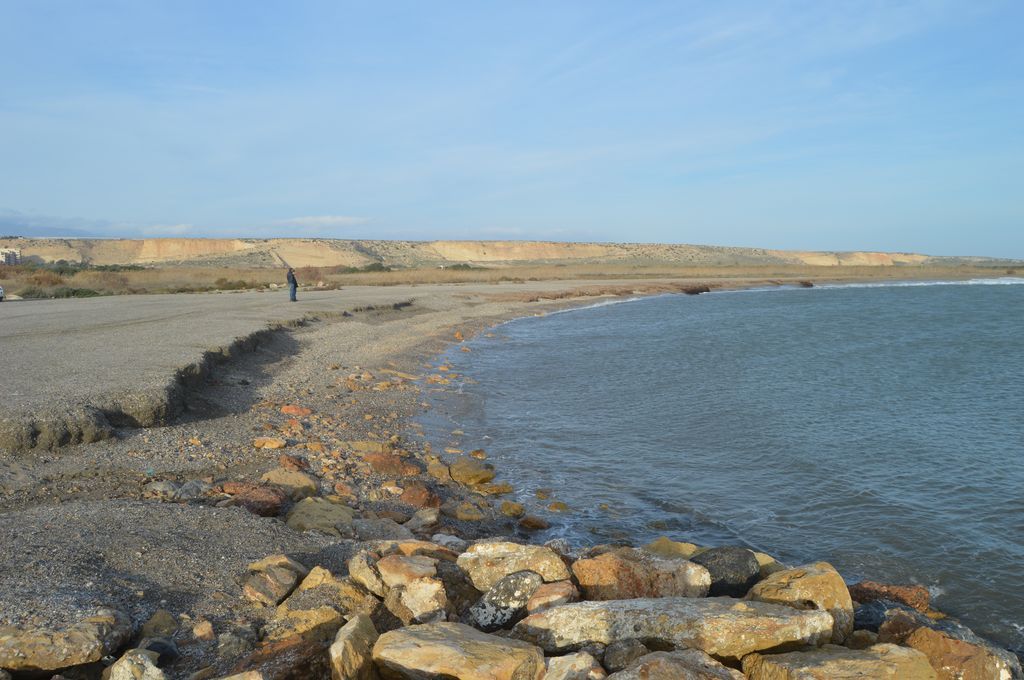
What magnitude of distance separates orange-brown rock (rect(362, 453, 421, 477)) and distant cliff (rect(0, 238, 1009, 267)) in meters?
96.5

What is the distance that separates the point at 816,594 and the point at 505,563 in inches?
76.6

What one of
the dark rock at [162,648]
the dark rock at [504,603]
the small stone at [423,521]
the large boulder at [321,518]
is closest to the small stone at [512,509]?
the small stone at [423,521]

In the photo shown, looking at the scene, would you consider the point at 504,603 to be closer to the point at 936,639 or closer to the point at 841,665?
the point at 841,665

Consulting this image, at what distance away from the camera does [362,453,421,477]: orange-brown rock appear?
28.1ft

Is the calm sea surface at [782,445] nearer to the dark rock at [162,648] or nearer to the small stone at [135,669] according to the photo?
the dark rock at [162,648]

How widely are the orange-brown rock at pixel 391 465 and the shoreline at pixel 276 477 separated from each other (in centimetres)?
1

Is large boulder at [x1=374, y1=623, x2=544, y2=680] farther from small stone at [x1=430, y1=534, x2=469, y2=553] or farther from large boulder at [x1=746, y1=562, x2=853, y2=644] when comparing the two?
small stone at [x1=430, y1=534, x2=469, y2=553]

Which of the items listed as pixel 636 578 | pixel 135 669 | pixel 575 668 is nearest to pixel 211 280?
pixel 636 578

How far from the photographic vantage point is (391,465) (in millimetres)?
8719

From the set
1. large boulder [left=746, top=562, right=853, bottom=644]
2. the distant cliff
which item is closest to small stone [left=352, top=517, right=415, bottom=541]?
large boulder [left=746, top=562, right=853, bottom=644]

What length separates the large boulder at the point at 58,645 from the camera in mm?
3381

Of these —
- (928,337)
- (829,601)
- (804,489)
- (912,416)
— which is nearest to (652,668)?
(829,601)

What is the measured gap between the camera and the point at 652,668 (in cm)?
341

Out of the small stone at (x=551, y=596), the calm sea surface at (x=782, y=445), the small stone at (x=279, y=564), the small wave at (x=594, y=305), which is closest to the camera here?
the small stone at (x=551, y=596)
